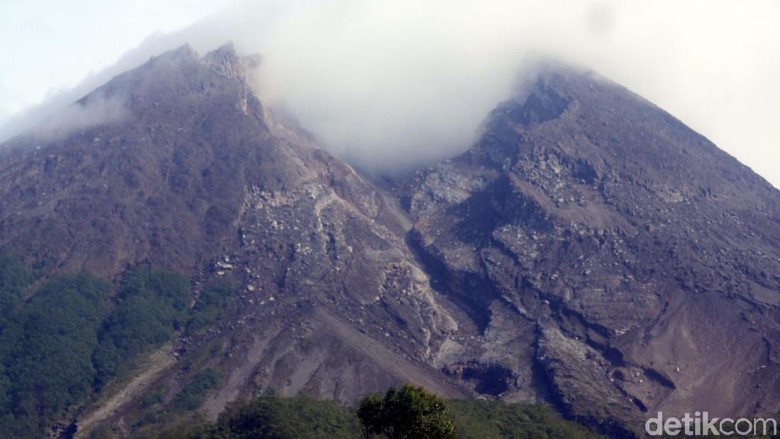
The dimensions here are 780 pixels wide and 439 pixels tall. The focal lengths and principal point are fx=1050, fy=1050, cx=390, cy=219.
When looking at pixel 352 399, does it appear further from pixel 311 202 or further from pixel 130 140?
pixel 130 140

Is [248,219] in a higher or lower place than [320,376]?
higher

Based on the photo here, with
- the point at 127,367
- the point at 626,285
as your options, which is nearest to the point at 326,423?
the point at 127,367

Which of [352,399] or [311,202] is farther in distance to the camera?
[311,202]

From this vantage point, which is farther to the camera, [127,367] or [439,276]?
[439,276]

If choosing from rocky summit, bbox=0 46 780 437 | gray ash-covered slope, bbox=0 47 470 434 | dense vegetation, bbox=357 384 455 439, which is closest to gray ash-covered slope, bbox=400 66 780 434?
rocky summit, bbox=0 46 780 437

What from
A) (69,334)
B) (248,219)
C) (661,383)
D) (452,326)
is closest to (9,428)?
(69,334)

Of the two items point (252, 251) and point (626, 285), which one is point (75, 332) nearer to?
point (252, 251)

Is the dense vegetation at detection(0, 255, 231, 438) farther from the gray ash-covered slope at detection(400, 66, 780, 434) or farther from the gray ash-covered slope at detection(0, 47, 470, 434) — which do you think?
the gray ash-covered slope at detection(400, 66, 780, 434)
